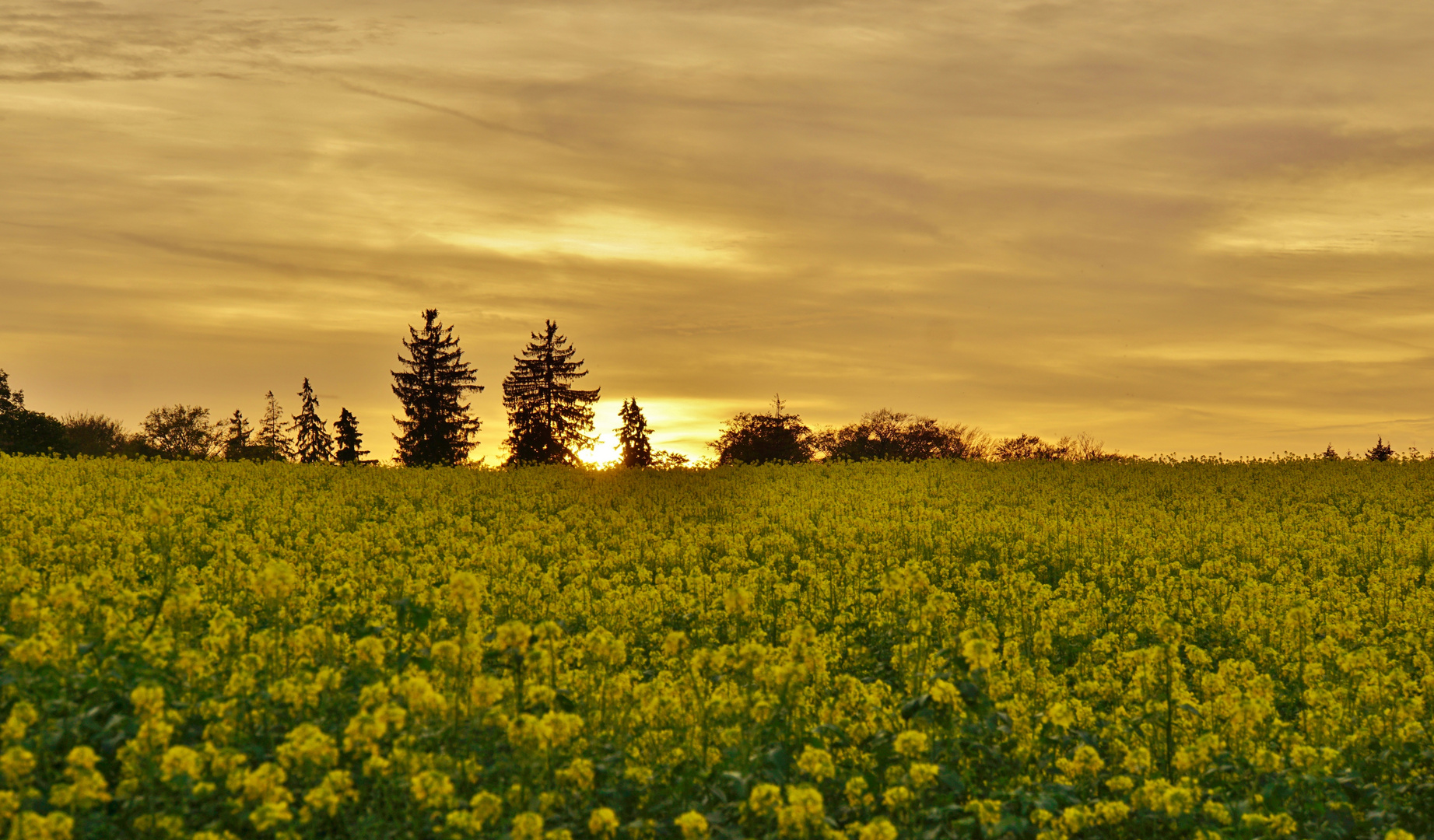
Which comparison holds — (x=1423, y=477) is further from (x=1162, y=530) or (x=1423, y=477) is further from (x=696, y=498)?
(x=696, y=498)

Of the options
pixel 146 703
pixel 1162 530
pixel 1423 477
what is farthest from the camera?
pixel 1423 477

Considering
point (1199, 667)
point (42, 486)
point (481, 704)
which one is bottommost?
point (1199, 667)

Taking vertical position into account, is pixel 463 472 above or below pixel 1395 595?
above

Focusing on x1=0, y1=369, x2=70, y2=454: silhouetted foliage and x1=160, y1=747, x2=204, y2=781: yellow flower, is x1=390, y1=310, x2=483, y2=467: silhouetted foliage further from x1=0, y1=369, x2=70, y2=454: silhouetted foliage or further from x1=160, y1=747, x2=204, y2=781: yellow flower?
x1=160, y1=747, x2=204, y2=781: yellow flower

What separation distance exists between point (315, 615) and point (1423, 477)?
112ft

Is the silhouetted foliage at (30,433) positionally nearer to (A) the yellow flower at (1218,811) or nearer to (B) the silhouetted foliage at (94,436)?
(B) the silhouetted foliage at (94,436)

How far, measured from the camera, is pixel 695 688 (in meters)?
8.96

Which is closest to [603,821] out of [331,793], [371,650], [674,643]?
[331,793]

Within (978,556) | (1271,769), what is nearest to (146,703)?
(1271,769)

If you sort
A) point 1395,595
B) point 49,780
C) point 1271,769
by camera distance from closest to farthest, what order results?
point 49,780 < point 1271,769 < point 1395,595

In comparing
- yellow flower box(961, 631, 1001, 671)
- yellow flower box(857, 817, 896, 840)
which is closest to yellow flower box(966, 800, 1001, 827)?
yellow flower box(857, 817, 896, 840)

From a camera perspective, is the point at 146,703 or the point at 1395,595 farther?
the point at 1395,595

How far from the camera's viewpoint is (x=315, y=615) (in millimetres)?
11992

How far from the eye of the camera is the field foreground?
7031mm
